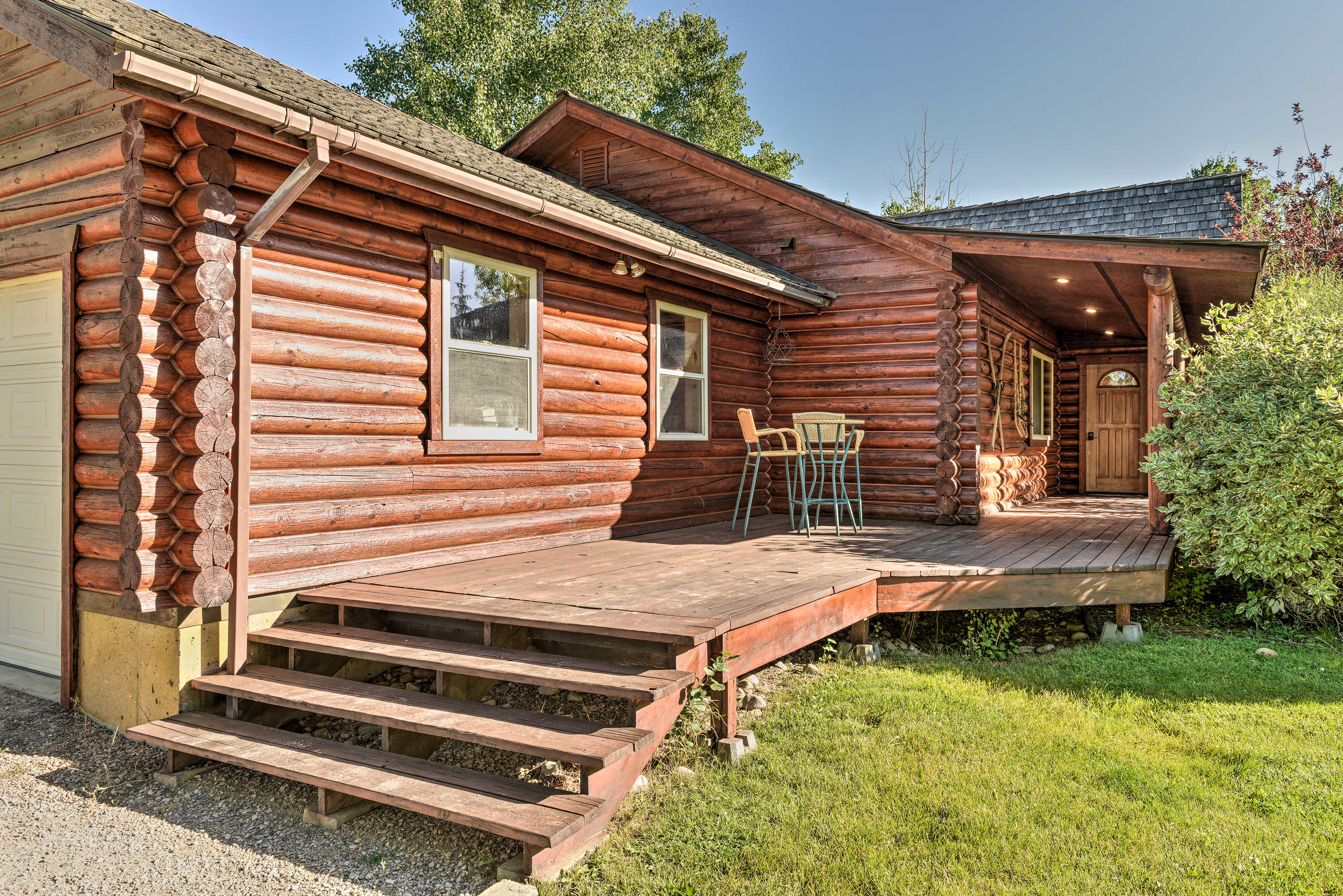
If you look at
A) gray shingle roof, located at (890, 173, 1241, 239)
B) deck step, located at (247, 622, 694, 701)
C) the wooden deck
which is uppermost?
gray shingle roof, located at (890, 173, 1241, 239)

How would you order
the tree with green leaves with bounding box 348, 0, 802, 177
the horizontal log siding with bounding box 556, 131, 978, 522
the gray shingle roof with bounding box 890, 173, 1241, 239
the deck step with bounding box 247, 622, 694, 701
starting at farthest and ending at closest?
the tree with green leaves with bounding box 348, 0, 802, 177
the gray shingle roof with bounding box 890, 173, 1241, 239
the horizontal log siding with bounding box 556, 131, 978, 522
the deck step with bounding box 247, 622, 694, 701

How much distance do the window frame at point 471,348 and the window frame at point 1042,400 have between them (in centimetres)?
812

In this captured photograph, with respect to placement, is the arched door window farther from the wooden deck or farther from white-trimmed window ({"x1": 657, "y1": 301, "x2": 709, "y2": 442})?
white-trimmed window ({"x1": 657, "y1": 301, "x2": 709, "y2": 442})

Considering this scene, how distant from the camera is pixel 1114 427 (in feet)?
44.6

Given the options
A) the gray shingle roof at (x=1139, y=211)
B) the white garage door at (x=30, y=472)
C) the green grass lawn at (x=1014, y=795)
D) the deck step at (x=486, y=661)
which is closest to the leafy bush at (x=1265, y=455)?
the green grass lawn at (x=1014, y=795)

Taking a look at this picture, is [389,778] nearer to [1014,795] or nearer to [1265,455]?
[1014,795]

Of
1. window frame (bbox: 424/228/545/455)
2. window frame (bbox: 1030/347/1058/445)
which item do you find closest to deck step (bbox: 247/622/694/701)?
window frame (bbox: 424/228/545/455)

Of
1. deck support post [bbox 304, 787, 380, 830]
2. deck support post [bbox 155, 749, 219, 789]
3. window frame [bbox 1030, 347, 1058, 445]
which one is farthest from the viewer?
window frame [bbox 1030, 347, 1058, 445]

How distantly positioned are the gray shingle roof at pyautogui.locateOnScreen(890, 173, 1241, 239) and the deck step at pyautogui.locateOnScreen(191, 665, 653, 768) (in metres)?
12.1

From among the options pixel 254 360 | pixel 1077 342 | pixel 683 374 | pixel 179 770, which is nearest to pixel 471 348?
pixel 254 360

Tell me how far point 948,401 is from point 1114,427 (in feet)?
23.6

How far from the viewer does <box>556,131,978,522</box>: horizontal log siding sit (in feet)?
27.1

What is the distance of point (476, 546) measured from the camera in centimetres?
551

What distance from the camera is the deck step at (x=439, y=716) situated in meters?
2.90
